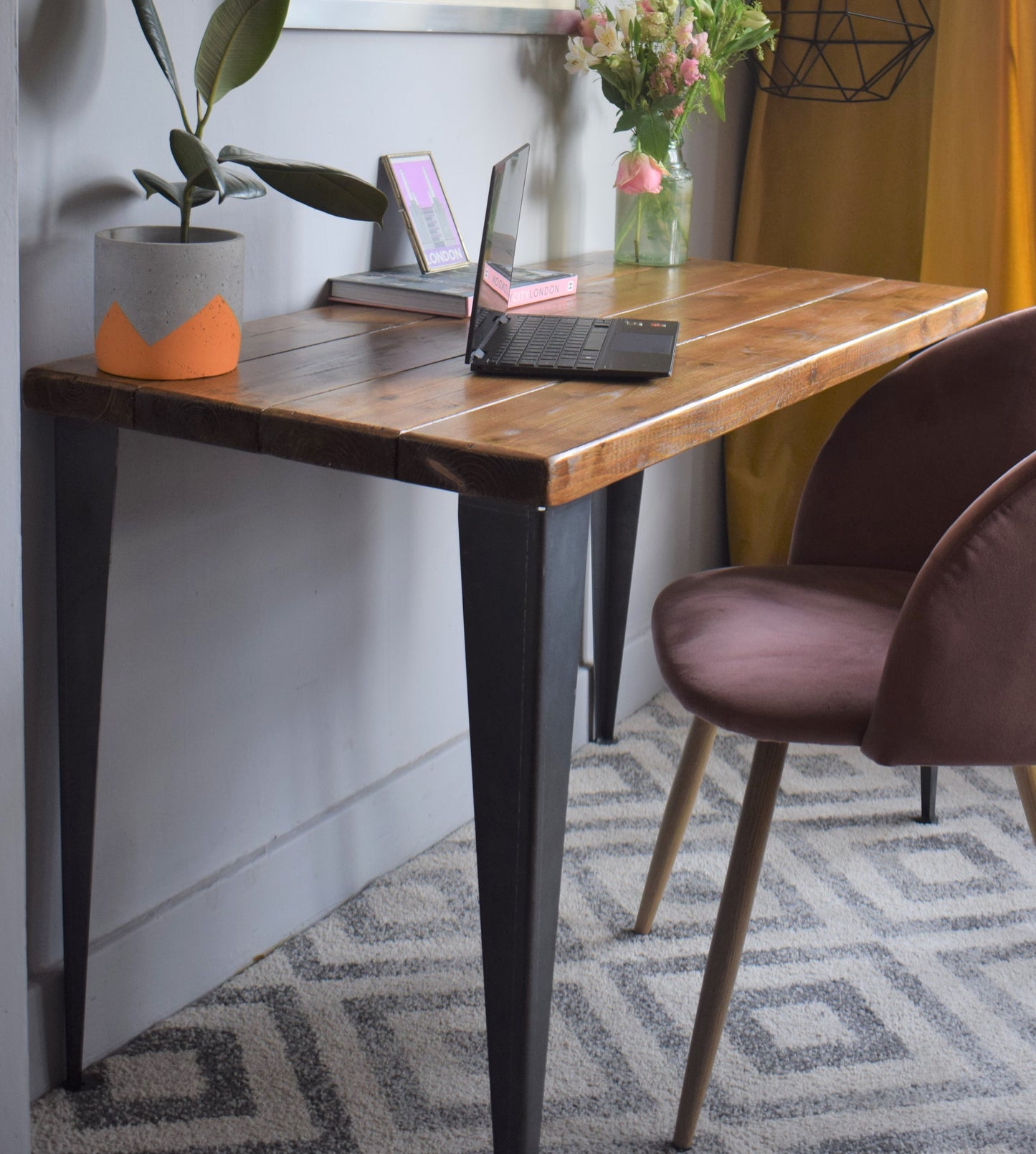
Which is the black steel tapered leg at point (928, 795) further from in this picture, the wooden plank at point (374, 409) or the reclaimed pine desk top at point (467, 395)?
the wooden plank at point (374, 409)

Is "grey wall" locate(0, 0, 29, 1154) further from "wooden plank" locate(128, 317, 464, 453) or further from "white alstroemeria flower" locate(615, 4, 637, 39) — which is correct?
"white alstroemeria flower" locate(615, 4, 637, 39)

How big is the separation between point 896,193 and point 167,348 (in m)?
1.56

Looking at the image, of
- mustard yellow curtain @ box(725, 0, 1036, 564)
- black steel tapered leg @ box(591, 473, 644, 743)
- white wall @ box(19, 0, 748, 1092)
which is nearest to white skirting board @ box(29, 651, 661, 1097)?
white wall @ box(19, 0, 748, 1092)

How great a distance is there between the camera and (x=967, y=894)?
184 cm

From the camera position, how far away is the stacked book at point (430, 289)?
1528mm

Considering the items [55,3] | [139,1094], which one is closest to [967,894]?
[139,1094]

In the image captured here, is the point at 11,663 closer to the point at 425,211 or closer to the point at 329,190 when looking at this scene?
the point at 329,190

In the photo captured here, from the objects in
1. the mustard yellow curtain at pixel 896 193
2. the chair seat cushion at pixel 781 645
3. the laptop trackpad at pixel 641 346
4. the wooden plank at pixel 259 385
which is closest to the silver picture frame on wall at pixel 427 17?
the wooden plank at pixel 259 385

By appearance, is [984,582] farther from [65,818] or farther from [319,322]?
[65,818]

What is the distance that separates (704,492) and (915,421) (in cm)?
88

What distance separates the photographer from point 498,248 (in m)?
1.38

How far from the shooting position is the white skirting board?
1456 mm

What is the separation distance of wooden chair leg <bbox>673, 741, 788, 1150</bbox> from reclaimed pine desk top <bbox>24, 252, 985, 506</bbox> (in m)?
0.36

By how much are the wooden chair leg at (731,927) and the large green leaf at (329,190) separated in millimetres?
650
